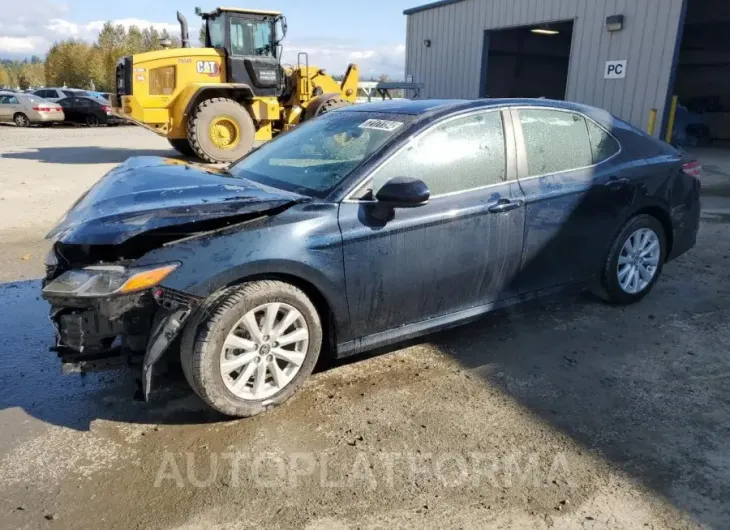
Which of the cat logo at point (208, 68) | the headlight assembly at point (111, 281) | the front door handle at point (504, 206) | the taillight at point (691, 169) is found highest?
the cat logo at point (208, 68)

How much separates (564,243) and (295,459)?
2.37m

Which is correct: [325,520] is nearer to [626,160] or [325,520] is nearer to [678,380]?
[678,380]

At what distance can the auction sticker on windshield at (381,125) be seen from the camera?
3.58 metres

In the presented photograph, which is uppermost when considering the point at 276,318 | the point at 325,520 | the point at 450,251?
the point at 450,251

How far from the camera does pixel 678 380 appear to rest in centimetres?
352

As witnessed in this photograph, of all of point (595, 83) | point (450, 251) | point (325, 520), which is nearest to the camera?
point (325, 520)

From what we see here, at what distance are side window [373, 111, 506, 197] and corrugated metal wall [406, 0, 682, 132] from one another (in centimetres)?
970

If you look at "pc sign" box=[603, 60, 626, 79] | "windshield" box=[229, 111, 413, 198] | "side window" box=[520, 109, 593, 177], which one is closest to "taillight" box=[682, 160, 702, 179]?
"side window" box=[520, 109, 593, 177]

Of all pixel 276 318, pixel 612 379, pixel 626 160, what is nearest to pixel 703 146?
pixel 626 160

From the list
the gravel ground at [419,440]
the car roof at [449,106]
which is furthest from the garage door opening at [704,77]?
the gravel ground at [419,440]

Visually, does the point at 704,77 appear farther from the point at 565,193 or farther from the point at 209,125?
the point at 565,193

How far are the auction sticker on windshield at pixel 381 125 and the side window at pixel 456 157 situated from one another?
8.1 inches

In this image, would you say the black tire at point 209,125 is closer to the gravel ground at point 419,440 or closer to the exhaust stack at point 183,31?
the exhaust stack at point 183,31

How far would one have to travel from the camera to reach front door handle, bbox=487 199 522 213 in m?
3.59
